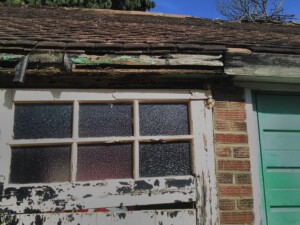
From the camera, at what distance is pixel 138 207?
325 centimetres

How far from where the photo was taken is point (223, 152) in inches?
137

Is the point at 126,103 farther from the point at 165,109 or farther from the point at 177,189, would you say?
the point at 177,189

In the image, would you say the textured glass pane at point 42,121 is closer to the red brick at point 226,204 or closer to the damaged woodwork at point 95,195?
the damaged woodwork at point 95,195

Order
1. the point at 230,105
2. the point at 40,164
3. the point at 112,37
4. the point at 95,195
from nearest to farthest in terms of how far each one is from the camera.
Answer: the point at 95,195
the point at 40,164
the point at 230,105
the point at 112,37

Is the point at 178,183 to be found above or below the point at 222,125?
below

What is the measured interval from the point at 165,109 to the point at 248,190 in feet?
3.34

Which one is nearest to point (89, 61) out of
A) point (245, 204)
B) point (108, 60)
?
point (108, 60)

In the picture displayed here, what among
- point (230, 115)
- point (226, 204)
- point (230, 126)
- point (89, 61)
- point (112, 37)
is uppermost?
point (112, 37)

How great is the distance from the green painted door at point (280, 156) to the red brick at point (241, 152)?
0.18 metres

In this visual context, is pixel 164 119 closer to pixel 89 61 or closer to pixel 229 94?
pixel 229 94

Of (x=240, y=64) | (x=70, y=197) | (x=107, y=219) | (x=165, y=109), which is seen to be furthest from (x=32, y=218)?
(x=240, y=64)

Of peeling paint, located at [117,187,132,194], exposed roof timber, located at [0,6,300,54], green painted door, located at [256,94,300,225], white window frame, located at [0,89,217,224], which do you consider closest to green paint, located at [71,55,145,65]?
exposed roof timber, located at [0,6,300,54]

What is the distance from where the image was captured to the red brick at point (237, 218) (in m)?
3.30

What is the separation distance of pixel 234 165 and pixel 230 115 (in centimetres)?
46
